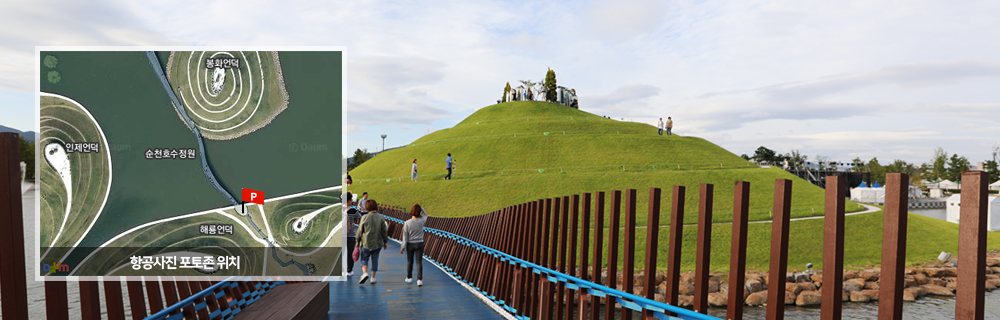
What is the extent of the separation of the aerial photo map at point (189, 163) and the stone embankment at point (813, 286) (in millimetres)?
18290

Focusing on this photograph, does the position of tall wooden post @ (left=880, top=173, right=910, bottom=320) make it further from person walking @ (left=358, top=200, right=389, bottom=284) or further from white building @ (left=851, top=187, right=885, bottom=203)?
Result: white building @ (left=851, top=187, right=885, bottom=203)

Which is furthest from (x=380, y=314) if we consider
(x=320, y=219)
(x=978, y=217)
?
(x=978, y=217)

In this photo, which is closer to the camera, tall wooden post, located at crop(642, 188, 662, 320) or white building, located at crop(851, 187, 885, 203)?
tall wooden post, located at crop(642, 188, 662, 320)

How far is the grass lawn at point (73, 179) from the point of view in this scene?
9.49 ft

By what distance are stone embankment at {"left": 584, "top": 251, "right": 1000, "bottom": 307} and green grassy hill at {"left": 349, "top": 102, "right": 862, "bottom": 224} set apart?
1037cm

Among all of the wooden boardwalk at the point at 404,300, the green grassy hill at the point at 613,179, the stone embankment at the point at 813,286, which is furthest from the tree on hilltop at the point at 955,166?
the wooden boardwalk at the point at 404,300

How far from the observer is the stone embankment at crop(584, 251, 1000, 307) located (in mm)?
21328

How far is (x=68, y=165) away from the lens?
2941 mm

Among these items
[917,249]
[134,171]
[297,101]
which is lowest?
[917,249]

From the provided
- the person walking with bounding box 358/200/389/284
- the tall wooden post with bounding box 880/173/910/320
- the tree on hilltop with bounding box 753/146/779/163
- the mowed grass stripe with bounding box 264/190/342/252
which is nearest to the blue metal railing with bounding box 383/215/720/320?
the tall wooden post with bounding box 880/173/910/320

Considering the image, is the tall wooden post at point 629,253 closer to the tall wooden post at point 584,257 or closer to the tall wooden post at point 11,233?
the tall wooden post at point 584,257

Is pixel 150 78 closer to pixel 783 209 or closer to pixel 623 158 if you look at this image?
pixel 783 209

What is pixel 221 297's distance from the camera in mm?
5129

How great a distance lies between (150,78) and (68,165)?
60cm
